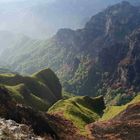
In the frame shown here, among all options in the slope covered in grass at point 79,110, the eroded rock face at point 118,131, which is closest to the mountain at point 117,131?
the eroded rock face at point 118,131

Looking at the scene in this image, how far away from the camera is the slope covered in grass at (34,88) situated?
117m

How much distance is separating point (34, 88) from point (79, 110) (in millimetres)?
42519

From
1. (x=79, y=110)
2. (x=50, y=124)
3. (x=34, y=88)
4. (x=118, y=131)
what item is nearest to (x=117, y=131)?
(x=118, y=131)

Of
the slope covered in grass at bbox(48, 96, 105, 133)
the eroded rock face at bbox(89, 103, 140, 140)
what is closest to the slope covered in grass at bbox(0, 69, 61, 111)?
the slope covered in grass at bbox(48, 96, 105, 133)

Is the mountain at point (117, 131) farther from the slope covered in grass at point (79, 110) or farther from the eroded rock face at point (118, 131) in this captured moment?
the slope covered in grass at point (79, 110)

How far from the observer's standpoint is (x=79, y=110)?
348 feet

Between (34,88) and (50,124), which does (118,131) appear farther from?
(34,88)

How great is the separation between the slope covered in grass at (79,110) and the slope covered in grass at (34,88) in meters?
8.83

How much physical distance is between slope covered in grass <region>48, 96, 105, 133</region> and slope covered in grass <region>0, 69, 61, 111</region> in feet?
29.0

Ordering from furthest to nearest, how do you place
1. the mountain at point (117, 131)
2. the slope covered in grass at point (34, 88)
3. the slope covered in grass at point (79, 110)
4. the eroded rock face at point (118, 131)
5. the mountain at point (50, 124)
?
the slope covered in grass at point (34, 88), the slope covered in grass at point (79, 110), the mountain at point (117, 131), the eroded rock face at point (118, 131), the mountain at point (50, 124)

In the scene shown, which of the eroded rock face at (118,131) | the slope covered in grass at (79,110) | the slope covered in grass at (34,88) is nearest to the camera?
the eroded rock face at (118,131)

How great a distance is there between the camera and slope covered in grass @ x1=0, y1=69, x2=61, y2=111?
11700 cm

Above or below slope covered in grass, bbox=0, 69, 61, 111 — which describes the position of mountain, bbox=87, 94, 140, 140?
above

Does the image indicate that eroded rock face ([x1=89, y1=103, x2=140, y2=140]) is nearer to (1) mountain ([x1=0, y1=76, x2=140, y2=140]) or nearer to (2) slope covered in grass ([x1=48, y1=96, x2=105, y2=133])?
(1) mountain ([x1=0, y1=76, x2=140, y2=140])
